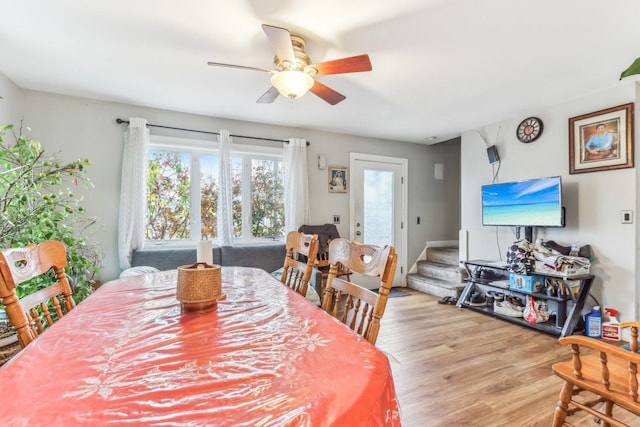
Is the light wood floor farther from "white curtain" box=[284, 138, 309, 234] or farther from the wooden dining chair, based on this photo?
"white curtain" box=[284, 138, 309, 234]

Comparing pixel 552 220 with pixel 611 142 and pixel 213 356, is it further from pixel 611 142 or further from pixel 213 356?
pixel 213 356

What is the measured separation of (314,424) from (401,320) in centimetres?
291

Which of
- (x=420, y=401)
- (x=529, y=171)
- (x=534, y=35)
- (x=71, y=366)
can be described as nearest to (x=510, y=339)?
(x=420, y=401)

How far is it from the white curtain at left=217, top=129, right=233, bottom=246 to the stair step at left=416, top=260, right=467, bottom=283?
3043mm

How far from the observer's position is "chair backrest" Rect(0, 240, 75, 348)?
979 millimetres

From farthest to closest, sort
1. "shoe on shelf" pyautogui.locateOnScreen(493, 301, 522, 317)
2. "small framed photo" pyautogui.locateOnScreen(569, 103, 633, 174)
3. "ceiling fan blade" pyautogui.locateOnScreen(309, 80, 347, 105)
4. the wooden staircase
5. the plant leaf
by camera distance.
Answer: the wooden staircase
"shoe on shelf" pyautogui.locateOnScreen(493, 301, 522, 317)
"small framed photo" pyautogui.locateOnScreen(569, 103, 633, 174)
"ceiling fan blade" pyautogui.locateOnScreen(309, 80, 347, 105)
the plant leaf

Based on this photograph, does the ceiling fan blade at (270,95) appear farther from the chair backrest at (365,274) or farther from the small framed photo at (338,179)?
the small framed photo at (338,179)

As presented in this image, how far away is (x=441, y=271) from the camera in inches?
174

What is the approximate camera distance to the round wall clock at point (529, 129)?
3.34 metres

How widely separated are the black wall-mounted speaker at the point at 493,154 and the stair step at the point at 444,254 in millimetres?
1523

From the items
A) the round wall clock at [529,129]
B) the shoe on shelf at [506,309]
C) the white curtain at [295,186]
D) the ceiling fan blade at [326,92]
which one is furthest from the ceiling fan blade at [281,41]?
the shoe on shelf at [506,309]

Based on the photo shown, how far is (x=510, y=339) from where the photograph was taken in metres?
2.73

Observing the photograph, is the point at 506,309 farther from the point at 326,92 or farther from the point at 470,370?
the point at 326,92

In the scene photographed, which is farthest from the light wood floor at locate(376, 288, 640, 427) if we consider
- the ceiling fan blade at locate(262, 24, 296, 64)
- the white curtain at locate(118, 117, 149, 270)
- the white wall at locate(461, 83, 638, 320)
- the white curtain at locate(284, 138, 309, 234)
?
the white curtain at locate(118, 117, 149, 270)
